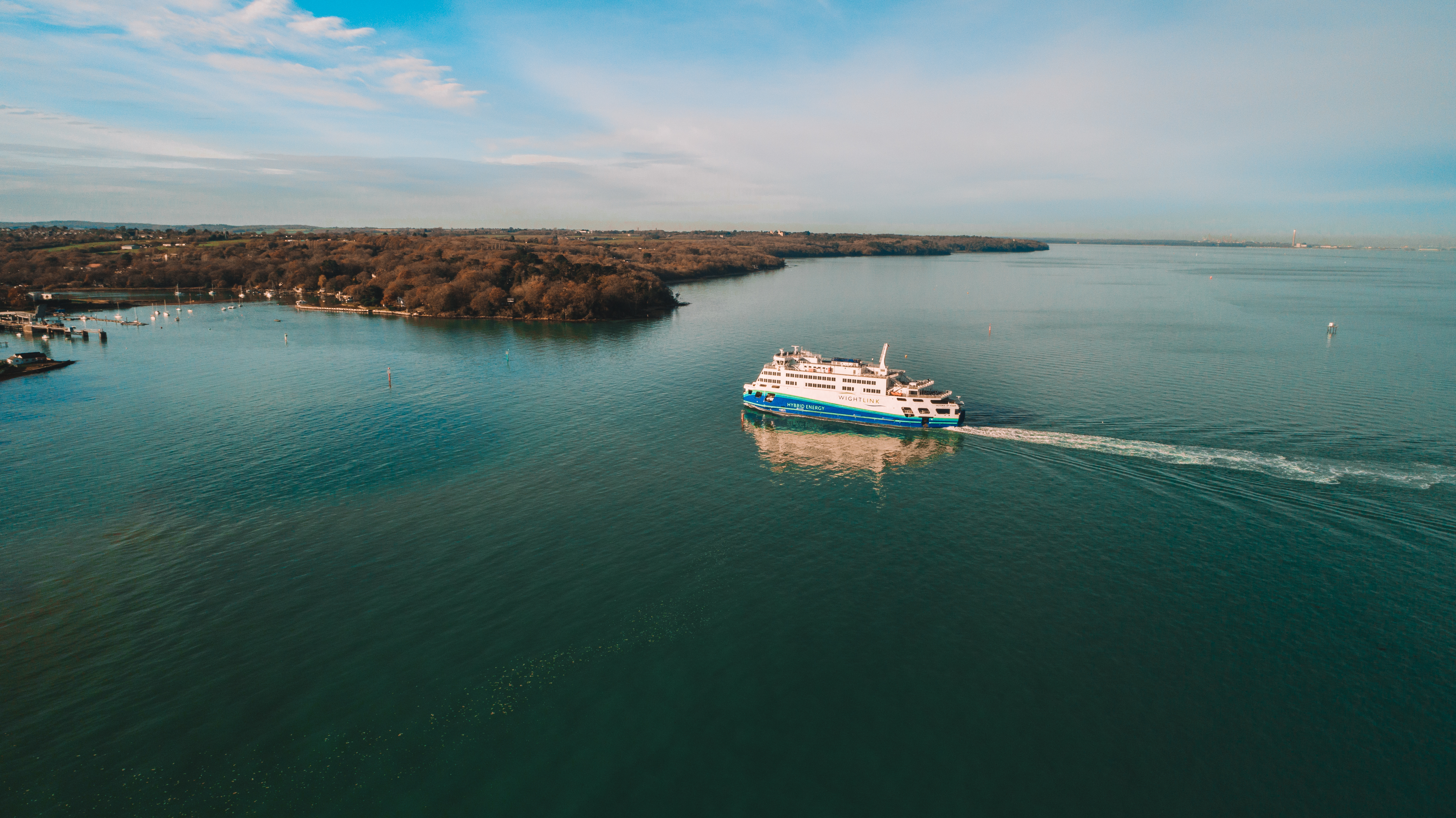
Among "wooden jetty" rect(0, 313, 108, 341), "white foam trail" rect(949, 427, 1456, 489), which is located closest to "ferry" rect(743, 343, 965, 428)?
"white foam trail" rect(949, 427, 1456, 489)

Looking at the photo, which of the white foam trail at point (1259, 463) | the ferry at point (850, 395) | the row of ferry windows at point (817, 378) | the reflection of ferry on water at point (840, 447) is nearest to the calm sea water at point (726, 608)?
the white foam trail at point (1259, 463)

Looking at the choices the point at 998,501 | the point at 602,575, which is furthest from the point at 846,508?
the point at 602,575

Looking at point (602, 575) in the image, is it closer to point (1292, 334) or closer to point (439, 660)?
point (439, 660)

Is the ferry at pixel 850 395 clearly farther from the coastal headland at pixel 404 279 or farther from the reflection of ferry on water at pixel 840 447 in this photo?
the coastal headland at pixel 404 279

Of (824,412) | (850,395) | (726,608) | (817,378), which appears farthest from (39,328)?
(726,608)

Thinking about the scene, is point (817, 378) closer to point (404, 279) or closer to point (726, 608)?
point (726, 608)
